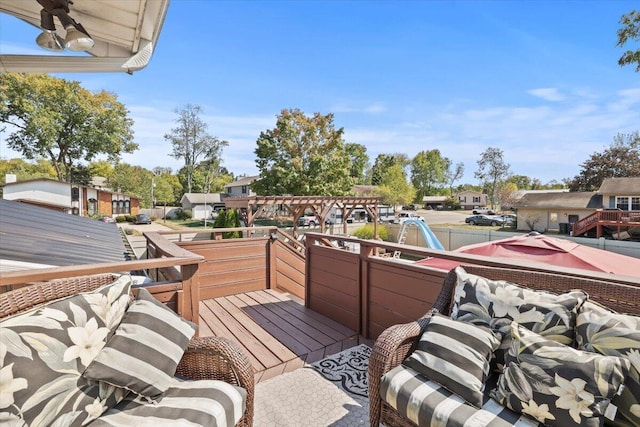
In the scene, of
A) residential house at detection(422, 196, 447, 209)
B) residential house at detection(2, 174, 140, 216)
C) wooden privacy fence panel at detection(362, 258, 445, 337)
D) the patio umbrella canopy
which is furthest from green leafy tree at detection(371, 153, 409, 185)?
wooden privacy fence panel at detection(362, 258, 445, 337)

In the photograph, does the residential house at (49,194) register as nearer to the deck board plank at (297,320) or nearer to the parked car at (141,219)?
the parked car at (141,219)

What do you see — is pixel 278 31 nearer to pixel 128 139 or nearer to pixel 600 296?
pixel 600 296

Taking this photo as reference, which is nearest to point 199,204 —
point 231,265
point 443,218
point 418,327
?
point 443,218

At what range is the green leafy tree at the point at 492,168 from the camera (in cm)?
4006

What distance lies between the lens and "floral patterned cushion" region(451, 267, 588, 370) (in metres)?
1.41

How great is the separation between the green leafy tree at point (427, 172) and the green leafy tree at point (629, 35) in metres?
40.5

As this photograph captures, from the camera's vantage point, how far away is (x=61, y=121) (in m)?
18.5

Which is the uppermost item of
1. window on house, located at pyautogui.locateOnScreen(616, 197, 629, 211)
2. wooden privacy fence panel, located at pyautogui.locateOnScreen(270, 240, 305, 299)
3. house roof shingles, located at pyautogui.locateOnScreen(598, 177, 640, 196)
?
house roof shingles, located at pyautogui.locateOnScreen(598, 177, 640, 196)

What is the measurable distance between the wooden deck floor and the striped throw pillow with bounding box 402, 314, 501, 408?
1.22m

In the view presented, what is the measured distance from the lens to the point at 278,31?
8.68m

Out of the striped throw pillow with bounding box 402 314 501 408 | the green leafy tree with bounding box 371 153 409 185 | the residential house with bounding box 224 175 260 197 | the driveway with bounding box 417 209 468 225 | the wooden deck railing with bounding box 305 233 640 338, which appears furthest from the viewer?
the green leafy tree with bounding box 371 153 409 185

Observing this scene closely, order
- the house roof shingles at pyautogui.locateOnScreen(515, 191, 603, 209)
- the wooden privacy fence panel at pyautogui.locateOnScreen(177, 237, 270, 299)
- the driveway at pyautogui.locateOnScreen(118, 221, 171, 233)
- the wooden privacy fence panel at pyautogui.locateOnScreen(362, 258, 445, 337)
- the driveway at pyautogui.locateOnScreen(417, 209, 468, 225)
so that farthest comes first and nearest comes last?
1. the driveway at pyautogui.locateOnScreen(417, 209, 468, 225)
2. the driveway at pyautogui.locateOnScreen(118, 221, 171, 233)
3. the house roof shingles at pyautogui.locateOnScreen(515, 191, 603, 209)
4. the wooden privacy fence panel at pyautogui.locateOnScreen(177, 237, 270, 299)
5. the wooden privacy fence panel at pyautogui.locateOnScreen(362, 258, 445, 337)

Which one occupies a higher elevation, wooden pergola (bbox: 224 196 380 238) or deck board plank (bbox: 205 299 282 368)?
wooden pergola (bbox: 224 196 380 238)

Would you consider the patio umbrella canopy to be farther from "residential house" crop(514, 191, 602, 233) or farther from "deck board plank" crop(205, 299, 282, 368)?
"residential house" crop(514, 191, 602, 233)
